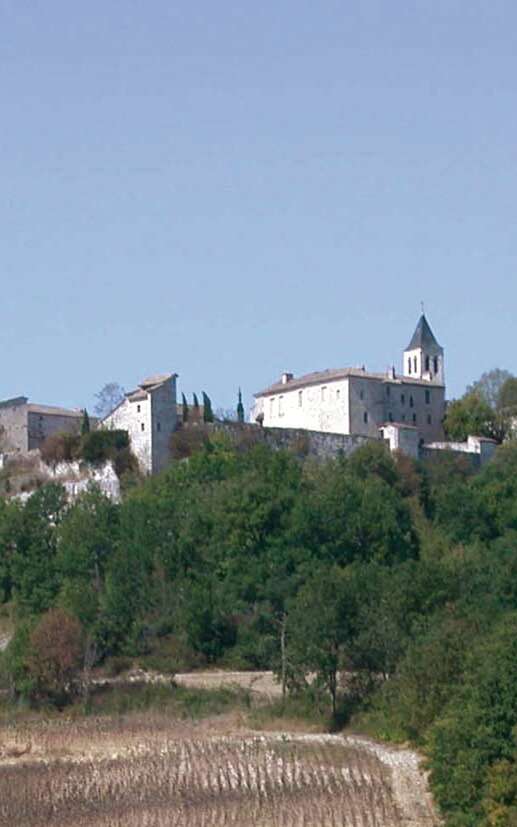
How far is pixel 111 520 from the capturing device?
70.2m

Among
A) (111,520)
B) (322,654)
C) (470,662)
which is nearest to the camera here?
(470,662)

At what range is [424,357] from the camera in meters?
93.4

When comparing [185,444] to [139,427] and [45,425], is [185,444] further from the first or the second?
[45,425]

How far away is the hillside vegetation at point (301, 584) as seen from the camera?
157 ft

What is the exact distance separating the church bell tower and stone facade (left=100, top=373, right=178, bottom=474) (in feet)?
56.6

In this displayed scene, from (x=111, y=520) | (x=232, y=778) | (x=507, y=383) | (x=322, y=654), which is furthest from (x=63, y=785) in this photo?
(x=507, y=383)

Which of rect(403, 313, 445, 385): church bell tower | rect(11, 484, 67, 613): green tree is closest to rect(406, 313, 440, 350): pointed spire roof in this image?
rect(403, 313, 445, 385): church bell tower

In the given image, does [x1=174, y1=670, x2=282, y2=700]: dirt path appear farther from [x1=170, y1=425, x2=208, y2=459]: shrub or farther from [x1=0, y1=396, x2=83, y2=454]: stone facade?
[x1=0, y1=396, x2=83, y2=454]: stone facade

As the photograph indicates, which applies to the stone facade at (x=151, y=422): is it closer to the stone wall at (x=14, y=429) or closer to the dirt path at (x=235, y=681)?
the stone wall at (x=14, y=429)

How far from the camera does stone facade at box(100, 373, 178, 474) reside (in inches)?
3046

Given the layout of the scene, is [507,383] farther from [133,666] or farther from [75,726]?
[75,726]

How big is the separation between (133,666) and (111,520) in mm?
9749

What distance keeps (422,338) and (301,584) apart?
32.8 m

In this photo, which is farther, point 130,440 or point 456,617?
point 130,440
